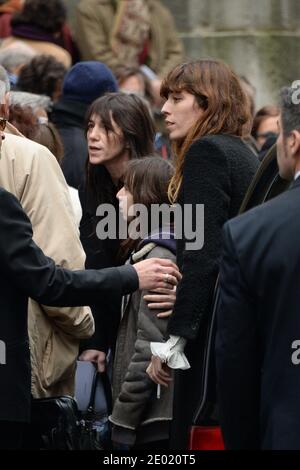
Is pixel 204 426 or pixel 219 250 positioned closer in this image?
pixel 204 426

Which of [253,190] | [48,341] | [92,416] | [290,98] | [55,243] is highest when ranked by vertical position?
[290,98]

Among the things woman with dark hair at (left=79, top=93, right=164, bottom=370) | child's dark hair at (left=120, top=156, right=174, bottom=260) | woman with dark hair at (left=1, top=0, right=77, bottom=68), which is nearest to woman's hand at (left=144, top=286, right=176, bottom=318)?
child's dark hair at (left=120, top=156, right=174, bottom=260)

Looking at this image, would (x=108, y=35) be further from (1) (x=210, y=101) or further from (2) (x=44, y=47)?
(1) (x=210, y=101)

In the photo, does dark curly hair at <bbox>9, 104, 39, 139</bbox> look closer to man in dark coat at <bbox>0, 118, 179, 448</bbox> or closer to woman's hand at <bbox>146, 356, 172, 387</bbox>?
woman's hand at <bbox>146, 356, 172, 387</bbox>

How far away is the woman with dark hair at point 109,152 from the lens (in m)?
6.85

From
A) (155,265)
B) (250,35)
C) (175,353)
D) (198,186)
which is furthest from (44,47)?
(175,353)

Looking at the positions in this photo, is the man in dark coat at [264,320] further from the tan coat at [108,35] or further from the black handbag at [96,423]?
the tan coat at [108,35]

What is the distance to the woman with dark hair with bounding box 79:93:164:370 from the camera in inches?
270

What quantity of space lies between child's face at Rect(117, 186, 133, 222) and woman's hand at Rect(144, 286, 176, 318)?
0.52 m

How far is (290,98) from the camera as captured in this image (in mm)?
4473

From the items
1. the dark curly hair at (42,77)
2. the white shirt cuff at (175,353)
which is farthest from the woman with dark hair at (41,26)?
the white shirt cuff at (175,353)

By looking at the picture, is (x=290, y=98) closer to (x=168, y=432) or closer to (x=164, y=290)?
(x=164, y=290)

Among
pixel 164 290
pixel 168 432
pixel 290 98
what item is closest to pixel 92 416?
pixel 168 432

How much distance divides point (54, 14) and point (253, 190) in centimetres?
615
